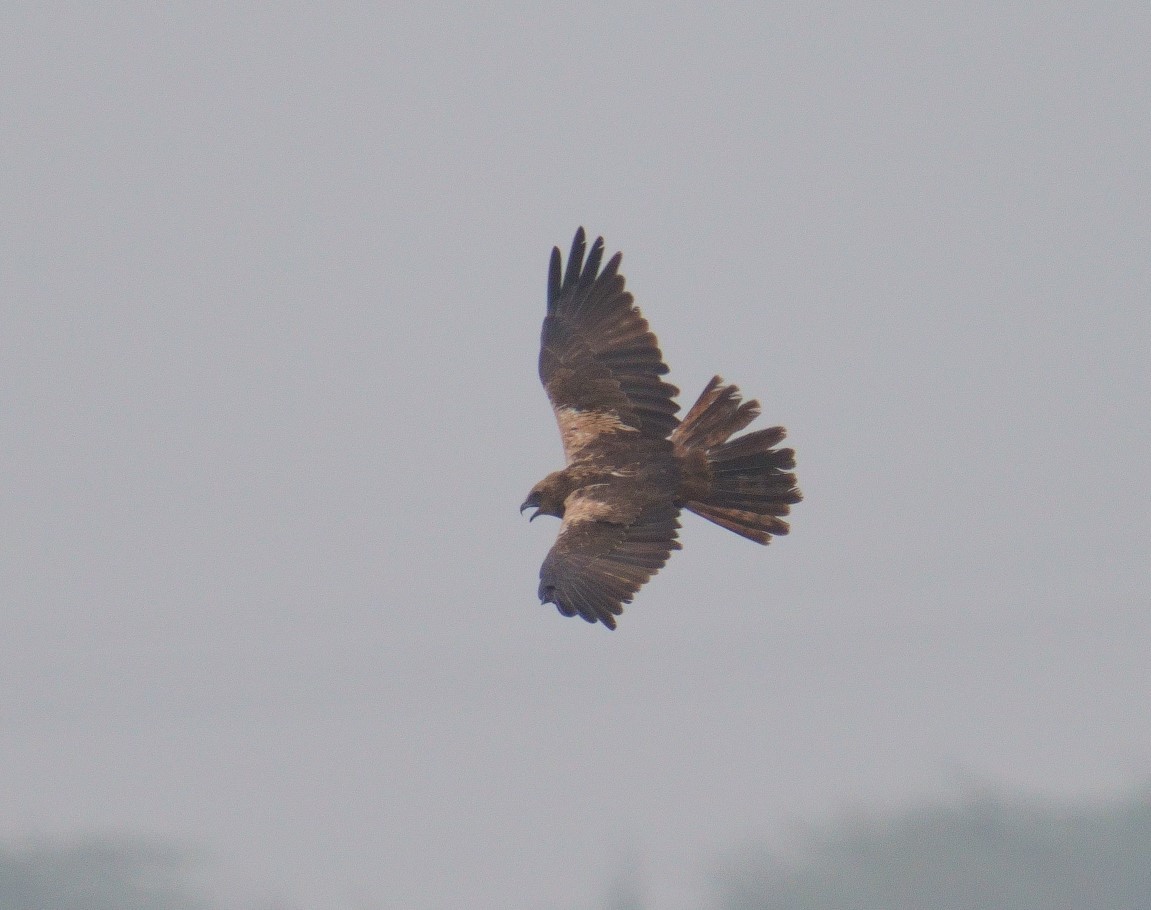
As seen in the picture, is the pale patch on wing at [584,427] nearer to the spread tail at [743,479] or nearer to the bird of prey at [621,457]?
the bird of prey at [621,457]

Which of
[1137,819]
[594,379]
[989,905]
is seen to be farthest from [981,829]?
[594,379]

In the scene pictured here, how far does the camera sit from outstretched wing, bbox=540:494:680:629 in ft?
49.6

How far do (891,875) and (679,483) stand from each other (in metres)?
88.2

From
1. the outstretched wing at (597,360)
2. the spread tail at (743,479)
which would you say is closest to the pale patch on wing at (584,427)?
the outstretched wing at (597,360)

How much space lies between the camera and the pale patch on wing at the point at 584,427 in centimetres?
1711

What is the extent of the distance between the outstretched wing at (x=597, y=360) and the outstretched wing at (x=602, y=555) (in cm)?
103

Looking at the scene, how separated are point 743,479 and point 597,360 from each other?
1.76m

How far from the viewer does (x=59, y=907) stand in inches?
4045

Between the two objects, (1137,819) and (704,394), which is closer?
(704,394)

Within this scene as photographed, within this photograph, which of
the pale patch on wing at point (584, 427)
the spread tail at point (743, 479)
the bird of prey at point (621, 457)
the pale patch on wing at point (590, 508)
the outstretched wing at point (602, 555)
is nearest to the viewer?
the outstretched wing at point (602, 555)

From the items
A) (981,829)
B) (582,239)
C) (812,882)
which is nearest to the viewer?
(582,239)

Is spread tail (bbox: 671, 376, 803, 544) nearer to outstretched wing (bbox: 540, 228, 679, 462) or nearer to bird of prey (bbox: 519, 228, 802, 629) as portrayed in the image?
bird of prey (bbox: 519, 228, 802, 629)

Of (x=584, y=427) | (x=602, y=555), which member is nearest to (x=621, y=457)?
(x=584, y=427)

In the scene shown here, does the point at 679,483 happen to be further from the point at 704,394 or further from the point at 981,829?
the point at 981,829
